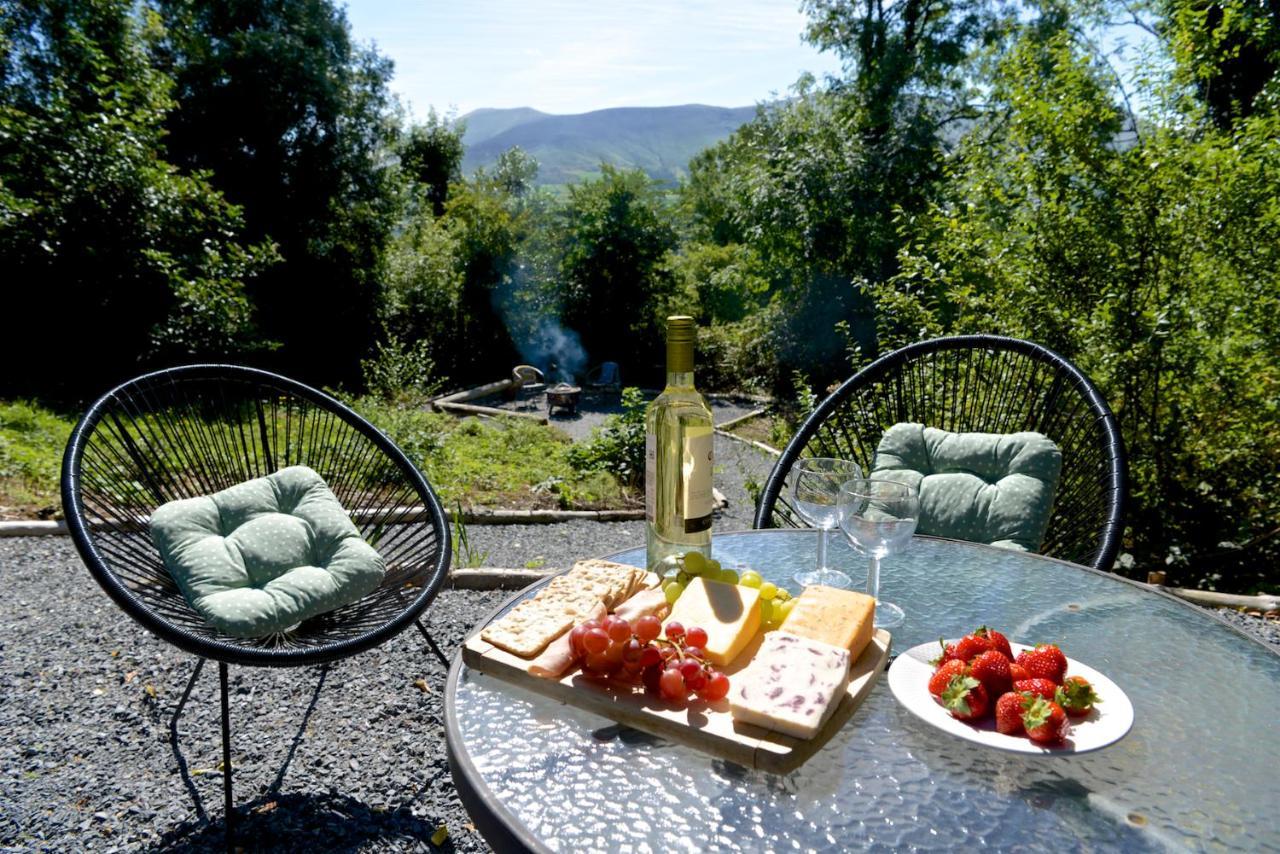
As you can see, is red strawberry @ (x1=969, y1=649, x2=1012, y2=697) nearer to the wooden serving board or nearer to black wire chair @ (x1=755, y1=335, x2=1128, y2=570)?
the wooden serving board

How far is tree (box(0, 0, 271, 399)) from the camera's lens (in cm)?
635

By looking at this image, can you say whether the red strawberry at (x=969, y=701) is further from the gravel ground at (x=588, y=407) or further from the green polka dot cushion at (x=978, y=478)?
the gravel ground at (x=588, y=407)

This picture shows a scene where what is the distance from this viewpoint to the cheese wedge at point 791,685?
37.5 inches

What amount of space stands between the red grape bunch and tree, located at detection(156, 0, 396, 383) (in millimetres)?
9905

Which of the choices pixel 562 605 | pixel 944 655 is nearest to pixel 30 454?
pixel 562 605

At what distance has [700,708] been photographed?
104 centimetres

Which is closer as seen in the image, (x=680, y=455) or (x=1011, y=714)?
(x=1011, y=714)

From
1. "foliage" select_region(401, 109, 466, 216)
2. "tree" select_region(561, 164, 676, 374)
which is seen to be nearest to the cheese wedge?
"tree" select_region(561, 164, 676, 374)

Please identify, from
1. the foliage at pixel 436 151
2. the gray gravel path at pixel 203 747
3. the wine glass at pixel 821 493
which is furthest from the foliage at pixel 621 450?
the foliage at pixel 436 151

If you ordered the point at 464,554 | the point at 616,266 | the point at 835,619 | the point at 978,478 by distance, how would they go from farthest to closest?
1. the point at 616,266
2. the point at 464,554
3. the point at 978,478
4. the point at 835,619

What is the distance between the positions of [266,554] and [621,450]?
12.5 feet

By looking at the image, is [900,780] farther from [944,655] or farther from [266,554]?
[266,554]

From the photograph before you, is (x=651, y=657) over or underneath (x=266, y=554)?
over

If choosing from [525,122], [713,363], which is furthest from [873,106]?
[525,122]
